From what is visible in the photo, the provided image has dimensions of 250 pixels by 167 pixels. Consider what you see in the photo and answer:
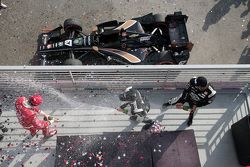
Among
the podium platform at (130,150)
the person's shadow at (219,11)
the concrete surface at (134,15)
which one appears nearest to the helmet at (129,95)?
the podium platform at (130,150)

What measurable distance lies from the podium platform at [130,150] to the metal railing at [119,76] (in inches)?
Answer: 48.9

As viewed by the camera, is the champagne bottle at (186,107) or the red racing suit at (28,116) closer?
the red racing suit at (28,116)

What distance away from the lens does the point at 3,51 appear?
35.1 feet

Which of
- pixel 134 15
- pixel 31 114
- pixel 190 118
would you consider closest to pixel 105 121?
pixel 31 114

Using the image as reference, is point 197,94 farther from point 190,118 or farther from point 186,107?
point 190,118

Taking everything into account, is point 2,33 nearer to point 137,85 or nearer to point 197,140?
point 137,85

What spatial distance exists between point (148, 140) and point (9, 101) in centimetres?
321

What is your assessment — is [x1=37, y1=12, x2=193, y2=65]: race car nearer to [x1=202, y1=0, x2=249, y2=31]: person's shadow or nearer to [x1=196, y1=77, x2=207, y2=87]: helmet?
[x1=202, y1=0, x2=249, y2=31]: person's shadow

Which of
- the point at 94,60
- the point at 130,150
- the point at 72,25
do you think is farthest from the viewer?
the point at 94,60

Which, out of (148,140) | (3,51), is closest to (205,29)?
(148,140)

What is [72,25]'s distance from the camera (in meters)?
10.2

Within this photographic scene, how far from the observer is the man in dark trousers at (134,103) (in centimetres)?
760

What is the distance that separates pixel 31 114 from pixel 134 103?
2016mm

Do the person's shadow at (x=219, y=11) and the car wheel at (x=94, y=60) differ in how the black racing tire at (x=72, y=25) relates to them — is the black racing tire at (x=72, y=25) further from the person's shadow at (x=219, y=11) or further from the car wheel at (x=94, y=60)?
the person's shadow at (x=219, y=11)
